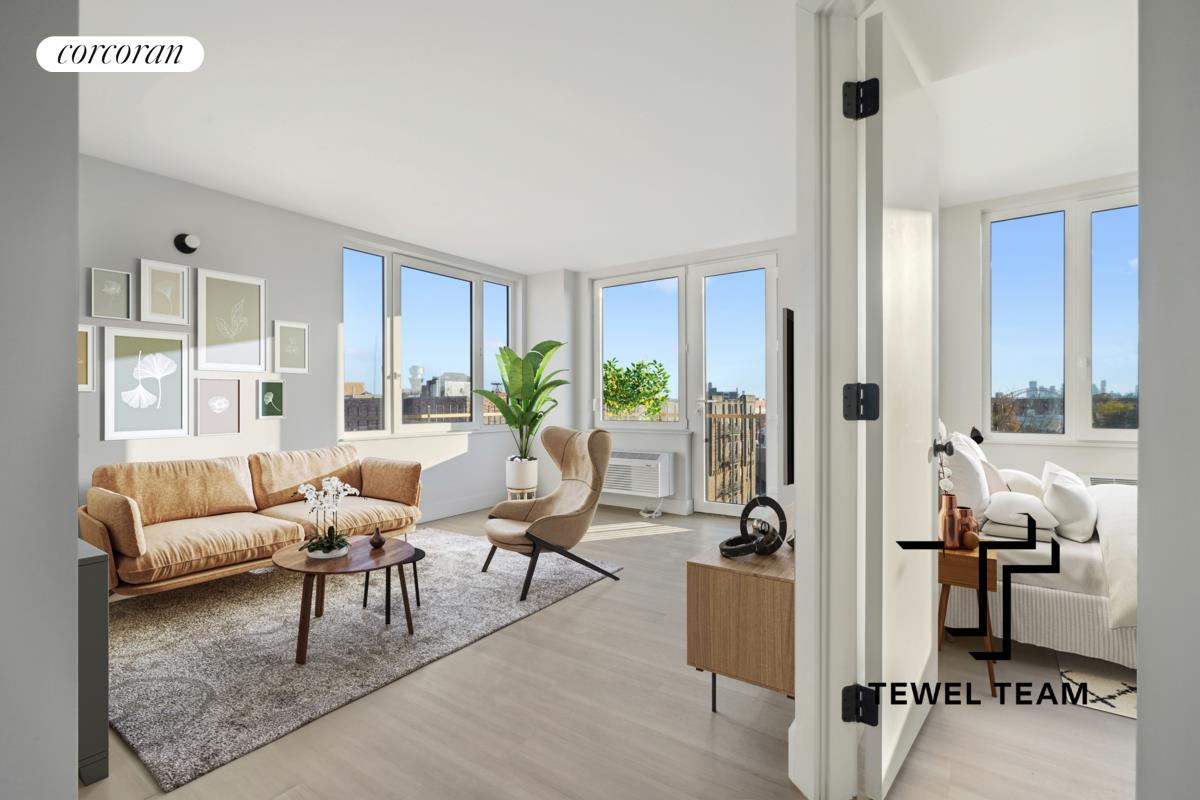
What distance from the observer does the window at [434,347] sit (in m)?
5.14

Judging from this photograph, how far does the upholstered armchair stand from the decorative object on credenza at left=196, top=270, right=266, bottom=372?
2.11 m

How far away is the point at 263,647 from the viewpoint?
99.1 inches

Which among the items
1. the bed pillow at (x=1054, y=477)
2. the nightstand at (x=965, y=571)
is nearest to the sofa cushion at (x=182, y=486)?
the nightstand at (x=965, y=571)

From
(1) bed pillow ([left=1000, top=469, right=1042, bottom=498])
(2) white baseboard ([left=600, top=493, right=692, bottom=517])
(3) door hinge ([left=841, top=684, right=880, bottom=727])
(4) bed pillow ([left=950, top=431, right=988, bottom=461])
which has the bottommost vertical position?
(2) white baseboard ([left=600, top=493, right=692, bottom=517])

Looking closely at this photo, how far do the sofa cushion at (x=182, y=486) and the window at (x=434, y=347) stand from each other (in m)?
1.66

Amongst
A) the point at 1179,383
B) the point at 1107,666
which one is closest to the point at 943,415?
the point at 1107,666

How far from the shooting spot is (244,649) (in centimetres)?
250

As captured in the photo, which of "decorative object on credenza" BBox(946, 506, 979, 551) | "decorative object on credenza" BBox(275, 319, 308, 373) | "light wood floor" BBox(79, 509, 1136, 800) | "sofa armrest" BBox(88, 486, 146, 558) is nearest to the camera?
"light wood floor" BBox(79, 509, 1136, 800)

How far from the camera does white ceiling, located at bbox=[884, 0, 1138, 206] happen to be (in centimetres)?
192

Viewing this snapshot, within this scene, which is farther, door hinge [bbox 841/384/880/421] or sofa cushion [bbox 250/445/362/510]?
sofa cushion [bbox 250/445/362/510]

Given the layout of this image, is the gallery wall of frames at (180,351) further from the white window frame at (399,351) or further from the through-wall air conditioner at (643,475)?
the through-wall air conditioner at (643,475)

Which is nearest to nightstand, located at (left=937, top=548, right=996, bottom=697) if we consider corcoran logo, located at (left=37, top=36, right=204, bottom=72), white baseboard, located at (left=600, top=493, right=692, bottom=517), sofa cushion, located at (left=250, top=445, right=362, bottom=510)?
white baseboard, located at (left=600, top=493, right=692, bottom=517)

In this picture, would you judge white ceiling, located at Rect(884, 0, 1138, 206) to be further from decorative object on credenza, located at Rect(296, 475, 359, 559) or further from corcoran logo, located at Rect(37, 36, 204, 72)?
decorative object on credenza, located at Rect(296, 475, 359, 559)

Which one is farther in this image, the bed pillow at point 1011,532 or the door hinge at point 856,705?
the bed pillow at point 1011,532
